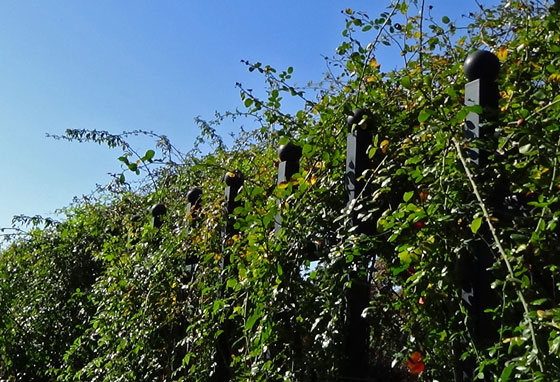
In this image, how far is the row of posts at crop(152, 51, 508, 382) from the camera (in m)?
1.52

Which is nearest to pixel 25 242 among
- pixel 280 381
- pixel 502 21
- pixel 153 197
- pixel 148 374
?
pixel 153 197

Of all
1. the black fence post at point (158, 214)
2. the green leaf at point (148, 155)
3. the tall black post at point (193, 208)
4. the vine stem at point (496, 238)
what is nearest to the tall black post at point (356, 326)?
the vine stem at point (496, 238)

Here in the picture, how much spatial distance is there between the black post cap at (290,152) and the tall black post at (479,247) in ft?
2.67

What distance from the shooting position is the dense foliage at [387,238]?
146 centimetres

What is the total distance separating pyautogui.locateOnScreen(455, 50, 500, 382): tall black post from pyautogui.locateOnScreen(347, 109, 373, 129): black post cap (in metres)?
0.38

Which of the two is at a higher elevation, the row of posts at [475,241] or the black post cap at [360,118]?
the black post cap at [360,118]

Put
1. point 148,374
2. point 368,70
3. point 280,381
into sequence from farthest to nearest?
point 148,374 < point 368,70 < point 280,381

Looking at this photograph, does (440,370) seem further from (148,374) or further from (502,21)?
(148,374)

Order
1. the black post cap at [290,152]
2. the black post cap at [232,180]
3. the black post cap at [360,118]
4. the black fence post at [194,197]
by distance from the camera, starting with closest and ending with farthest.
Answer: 1. the black post cap at [360,118]
2. the black post cap at [290,152]
3. the black post cap at [232,180]
4. the black fence post at [194,197]

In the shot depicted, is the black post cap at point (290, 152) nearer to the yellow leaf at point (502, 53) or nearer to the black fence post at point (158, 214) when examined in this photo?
the yellow leaf at point (502, 53)

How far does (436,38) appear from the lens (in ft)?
7.42

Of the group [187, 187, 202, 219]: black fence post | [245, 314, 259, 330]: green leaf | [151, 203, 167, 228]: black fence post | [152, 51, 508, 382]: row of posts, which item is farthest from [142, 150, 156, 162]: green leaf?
[151, 203, 167, 228]: black fence post

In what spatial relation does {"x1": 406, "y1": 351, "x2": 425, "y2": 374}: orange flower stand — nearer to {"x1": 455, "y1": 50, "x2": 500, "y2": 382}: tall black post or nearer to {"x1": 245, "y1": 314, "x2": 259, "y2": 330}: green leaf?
{"x1": 455, "y1": 50, "x2": 500, "y2": 382}: tall black post

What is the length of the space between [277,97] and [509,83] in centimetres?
89
